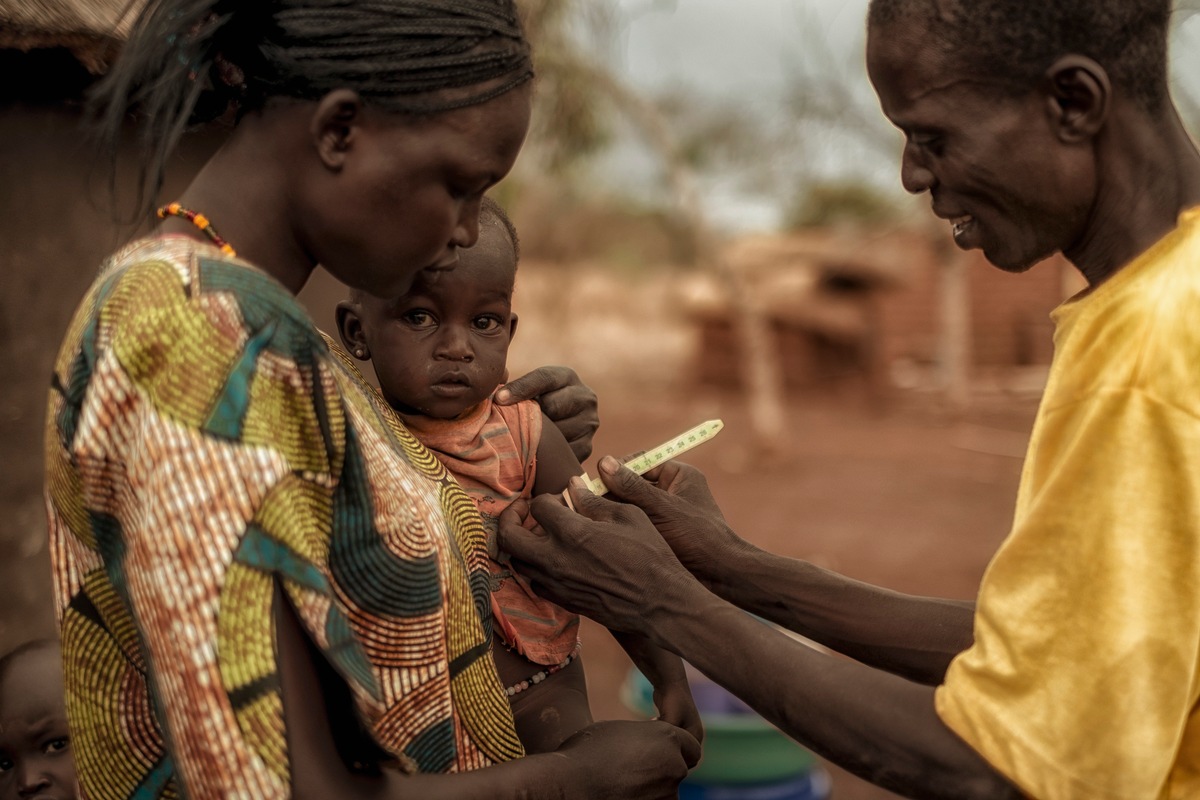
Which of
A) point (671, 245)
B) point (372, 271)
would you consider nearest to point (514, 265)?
point (372, 271)

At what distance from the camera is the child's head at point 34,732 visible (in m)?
2.55

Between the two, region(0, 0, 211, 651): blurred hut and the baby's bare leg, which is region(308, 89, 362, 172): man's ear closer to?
the baby's bare leg

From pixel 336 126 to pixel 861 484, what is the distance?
12.3 m

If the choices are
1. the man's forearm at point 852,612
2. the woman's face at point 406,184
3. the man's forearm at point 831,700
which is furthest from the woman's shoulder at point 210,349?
the man's forearm at point 852,612

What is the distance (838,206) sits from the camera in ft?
76.2

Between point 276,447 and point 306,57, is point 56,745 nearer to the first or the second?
point 276,447

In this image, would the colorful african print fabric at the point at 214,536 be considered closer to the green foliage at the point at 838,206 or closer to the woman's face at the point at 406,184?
the woman's face at the point at 406,184

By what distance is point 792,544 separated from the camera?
10594mm

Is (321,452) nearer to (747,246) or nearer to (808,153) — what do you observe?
(808,153)

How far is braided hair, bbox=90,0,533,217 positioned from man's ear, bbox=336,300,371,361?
71 centimetres

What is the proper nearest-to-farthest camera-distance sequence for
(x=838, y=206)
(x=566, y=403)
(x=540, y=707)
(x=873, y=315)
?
1. (x=540, y=707)
2. (x=566, y=403)
3. (x=873, y=315)
4. (x=838, y=206)

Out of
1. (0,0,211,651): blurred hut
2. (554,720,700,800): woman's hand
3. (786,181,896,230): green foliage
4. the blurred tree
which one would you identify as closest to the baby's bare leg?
(554,720,700,800): woman's hand

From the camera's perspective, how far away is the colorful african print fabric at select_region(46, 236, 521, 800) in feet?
4.23

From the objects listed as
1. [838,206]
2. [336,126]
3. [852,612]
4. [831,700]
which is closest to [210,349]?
[336,126]
